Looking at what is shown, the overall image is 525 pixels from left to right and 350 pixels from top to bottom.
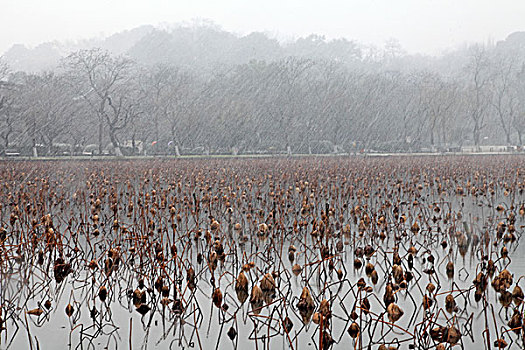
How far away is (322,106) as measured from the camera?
4266 cm

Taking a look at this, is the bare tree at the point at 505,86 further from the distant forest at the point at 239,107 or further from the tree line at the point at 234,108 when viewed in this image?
the tree line at the point at 234,108

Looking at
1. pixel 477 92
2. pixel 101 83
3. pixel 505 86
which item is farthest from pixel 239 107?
pixel 505 86

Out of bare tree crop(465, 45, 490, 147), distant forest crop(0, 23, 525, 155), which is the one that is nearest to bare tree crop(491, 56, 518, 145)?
distant forest crop(0, 23, 525, 155)

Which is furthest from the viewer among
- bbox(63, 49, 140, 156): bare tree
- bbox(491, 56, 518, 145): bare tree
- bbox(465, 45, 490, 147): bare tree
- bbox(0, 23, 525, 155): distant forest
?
bbox(491, 56, 518, 145): bare tree

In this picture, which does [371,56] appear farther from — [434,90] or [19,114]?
[19,114]

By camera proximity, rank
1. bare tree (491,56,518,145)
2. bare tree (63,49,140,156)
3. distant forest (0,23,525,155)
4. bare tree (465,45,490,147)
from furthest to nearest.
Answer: bare tree (491,56,518,145)
bare tree (465,45,490,147)
bare tree (63,49,140,156)
distant forest (0,23,525,155)

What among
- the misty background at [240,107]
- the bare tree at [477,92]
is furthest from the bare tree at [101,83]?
the bare tree at [477,92]

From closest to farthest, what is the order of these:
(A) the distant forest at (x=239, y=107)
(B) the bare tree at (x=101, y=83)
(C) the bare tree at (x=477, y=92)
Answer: (A) the distant forest at (x=239, y=107), (B) the bare tree at (x=101, y=83), (C) the bare tree at (x=477, y=92)

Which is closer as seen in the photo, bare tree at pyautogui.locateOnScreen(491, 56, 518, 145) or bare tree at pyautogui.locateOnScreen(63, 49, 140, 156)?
bare tree at pyautogui.locateOnScreen(63, 49, 140, 156)

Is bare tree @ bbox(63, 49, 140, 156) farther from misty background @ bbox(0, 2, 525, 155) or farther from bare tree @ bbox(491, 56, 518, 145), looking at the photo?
bare tree @ bbox(491, 56, 518, 145)

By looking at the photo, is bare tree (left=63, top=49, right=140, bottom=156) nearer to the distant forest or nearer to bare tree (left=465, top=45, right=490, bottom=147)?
the distant forest

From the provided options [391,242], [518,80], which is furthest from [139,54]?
[391,242]

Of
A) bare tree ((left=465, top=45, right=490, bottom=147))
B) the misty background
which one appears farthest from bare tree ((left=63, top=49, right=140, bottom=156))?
bare tree ((left=465, top=45, right=490, bottom=147))

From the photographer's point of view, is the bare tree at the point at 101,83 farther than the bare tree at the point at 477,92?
No
